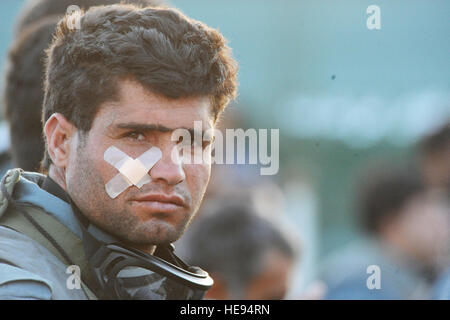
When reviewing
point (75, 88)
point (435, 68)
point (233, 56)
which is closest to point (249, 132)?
point (435, 68)

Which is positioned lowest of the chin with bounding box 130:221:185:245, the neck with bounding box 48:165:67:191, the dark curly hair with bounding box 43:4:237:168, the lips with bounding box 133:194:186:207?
the chin with bounding box 130:221:185:245

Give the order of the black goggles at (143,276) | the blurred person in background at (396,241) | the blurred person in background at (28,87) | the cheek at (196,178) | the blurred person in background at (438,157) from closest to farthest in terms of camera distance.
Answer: the black goggles at (143,276) < the cheek at (196,178) < the blurred person in background at (28,87) < the blurred person in background at (396,241) < the blurred person in background at (438,157)

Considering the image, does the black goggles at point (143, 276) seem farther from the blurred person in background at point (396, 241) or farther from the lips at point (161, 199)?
the blurred person in background at point (396, 241)

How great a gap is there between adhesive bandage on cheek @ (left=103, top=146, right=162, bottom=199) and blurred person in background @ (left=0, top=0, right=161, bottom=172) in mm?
515

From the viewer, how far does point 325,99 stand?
408cm

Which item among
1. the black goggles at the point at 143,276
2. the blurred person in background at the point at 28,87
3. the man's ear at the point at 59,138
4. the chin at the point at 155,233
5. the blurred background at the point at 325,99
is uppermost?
the blurred background at the point at 325,99

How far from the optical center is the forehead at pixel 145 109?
1.61m

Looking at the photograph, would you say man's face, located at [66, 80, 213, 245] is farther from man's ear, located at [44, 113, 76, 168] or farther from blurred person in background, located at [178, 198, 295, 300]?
blurred person in background, located at [178, 198, 295, 300]

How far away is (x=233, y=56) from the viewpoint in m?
1.78

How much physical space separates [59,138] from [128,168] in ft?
0.56

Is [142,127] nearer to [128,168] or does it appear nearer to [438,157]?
[128,168]

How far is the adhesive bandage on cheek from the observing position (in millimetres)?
1631

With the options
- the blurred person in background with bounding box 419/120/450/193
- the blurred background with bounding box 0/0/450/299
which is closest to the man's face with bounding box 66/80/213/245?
the blurred background with bounding box 0/0/450/299

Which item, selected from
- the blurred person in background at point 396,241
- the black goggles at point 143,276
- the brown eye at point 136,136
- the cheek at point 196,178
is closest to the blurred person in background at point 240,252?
the blurred person in background at point 396,241
